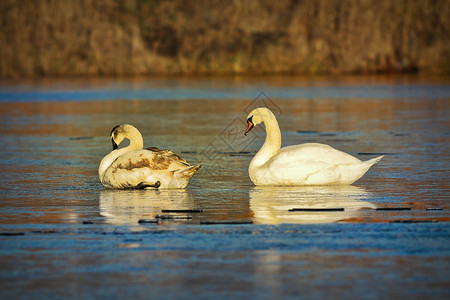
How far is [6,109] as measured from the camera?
26672 mm

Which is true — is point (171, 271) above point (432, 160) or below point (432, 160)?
below

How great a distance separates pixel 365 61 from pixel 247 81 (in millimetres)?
6155

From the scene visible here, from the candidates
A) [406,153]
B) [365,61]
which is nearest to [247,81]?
[365,61]

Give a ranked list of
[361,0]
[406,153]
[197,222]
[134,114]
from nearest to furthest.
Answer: [197,222]
[406,153]
[134,114]
[361,0]

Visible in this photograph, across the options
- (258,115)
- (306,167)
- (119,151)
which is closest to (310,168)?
(306,167)

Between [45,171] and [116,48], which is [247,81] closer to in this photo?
[116,48]

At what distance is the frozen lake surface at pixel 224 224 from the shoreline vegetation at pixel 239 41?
82.4 ft

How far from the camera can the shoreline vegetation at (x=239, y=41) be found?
4456 cm

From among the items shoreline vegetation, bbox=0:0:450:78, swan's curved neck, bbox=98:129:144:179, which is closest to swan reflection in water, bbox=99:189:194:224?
swan's curved neck, bbox=98:129:144:179

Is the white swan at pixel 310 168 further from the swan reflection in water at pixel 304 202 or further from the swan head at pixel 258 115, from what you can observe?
the swan head at pixel 258 115

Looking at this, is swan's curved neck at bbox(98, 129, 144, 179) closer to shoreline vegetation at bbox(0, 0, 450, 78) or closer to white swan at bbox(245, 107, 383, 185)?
white swan at bbox(245, 107, 383, 185)

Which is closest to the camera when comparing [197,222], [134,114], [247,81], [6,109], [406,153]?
[197,222]

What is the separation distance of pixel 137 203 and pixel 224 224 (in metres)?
1.64

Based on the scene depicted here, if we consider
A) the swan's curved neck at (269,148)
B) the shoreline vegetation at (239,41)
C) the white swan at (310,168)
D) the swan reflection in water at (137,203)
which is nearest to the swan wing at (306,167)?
the white swan at (310,168)
